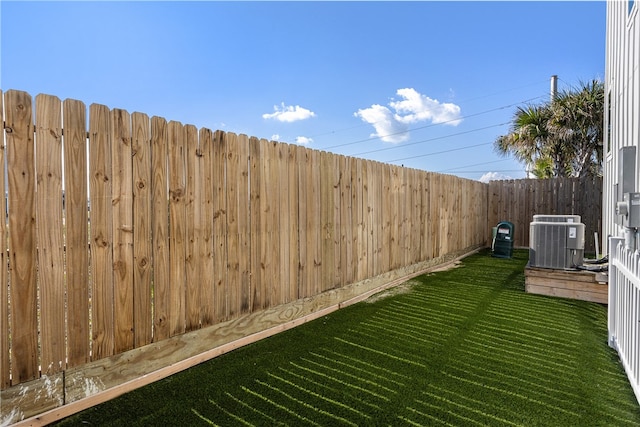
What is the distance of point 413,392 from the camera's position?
2160 millimetres

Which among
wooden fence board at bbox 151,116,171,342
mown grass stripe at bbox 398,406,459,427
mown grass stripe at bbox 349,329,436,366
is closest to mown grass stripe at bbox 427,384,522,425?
mown grass stripe at bbox 398,406,459,427

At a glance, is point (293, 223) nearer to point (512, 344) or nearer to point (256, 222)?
point (256, 222)

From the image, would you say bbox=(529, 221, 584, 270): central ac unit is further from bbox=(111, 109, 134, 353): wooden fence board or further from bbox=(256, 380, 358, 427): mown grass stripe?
bbox=(111, 109, 134, 353): wooden fence board

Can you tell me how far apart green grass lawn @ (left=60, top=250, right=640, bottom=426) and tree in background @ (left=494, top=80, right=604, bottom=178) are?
8.62 m

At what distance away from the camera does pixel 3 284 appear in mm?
1672

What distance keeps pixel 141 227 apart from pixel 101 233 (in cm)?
23

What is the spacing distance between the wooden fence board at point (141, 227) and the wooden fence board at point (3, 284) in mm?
614

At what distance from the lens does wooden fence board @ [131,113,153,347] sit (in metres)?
2.19

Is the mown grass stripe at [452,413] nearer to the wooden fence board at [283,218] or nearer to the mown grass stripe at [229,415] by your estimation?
the mown grass stripe at [229,415]

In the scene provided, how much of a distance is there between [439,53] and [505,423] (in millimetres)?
11547

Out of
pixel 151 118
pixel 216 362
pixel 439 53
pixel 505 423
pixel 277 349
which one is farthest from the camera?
pixel 439 53

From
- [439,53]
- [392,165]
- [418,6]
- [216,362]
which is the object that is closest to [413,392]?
[216,362]

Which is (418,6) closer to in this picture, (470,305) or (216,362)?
(470,305)

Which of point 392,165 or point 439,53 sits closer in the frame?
point 392,165
